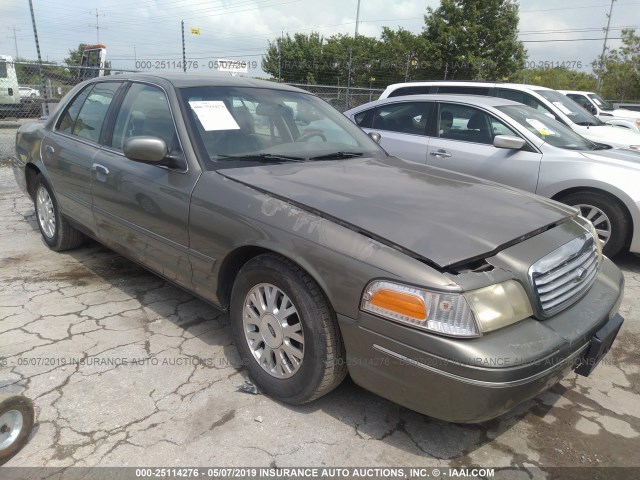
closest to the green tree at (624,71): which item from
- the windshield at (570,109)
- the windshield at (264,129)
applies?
the windshield at (570,109)

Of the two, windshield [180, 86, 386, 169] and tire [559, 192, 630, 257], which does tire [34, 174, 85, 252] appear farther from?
tire [559, 192, 630, 257]

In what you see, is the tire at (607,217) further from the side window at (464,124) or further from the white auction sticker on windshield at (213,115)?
the white auction sticker on windshield at (213,115)

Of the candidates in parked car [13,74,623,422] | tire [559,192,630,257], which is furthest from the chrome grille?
tire [559,192,630,257]

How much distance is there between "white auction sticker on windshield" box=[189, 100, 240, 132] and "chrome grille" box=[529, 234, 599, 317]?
1.97 meters

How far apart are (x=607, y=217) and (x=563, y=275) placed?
2941mm

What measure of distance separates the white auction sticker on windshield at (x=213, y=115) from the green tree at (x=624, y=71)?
115ft

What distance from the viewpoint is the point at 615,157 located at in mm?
4941

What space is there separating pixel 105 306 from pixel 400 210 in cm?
247

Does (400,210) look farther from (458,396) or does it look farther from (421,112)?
(421,112)

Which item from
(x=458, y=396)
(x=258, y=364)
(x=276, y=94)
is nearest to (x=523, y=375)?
(x=458, y=396)

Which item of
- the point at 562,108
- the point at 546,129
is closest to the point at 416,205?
the point at 546,129

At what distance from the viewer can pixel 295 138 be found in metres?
3.33

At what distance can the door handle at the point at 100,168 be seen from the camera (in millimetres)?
3466

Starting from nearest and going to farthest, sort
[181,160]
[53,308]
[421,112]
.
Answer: [181,160]
[53,308]
[421,112]
